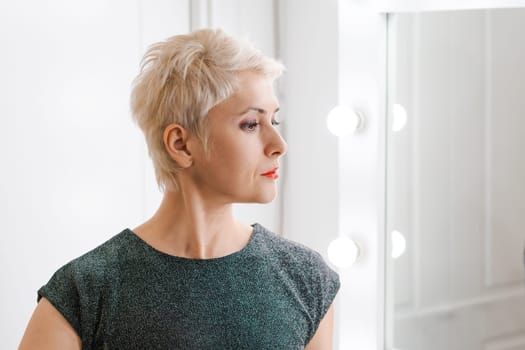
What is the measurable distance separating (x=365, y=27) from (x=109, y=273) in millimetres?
592

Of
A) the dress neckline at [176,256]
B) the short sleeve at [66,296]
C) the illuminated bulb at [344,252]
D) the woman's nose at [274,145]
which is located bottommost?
the illuminated bulb at [344,252]

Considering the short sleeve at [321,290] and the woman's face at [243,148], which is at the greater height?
the woman's face at [243,148]

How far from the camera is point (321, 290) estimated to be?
3.55 ft

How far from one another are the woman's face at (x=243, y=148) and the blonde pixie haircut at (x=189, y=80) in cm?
1

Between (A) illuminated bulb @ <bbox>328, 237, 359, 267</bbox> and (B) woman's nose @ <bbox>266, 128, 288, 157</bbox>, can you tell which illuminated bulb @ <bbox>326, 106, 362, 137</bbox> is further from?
(B) woman's nose @ <bbox>266, 128, 288, 157</bbox>

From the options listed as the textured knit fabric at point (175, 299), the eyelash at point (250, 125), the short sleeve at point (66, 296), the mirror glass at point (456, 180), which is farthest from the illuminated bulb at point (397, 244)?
the short sleeve at point (66, 296)

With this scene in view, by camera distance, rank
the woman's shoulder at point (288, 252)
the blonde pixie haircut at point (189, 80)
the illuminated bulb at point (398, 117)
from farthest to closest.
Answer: the illuminated bulb at point (398, 117) → the woman's shoulder at point (288, 252) → the blonde pixie haircut at point (189, 80)

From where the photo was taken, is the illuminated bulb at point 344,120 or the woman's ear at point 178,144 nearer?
the woman's ear at point 178,144

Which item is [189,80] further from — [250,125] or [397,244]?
[397,244]

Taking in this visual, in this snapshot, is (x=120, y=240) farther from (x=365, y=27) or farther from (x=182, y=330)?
(x=365, y=27)

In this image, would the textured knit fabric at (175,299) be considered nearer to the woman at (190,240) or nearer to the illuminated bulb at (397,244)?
the woman at (190,240)

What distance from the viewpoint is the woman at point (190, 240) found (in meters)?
0.95

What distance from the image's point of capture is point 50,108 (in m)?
1.20

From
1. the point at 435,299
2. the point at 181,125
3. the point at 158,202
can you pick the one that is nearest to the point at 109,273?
the point at 181,125
